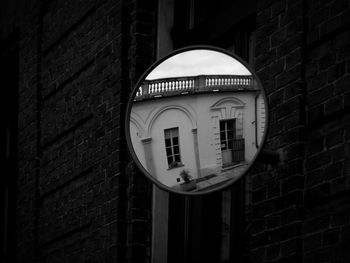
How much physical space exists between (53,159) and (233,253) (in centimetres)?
248

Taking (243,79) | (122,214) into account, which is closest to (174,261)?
(122,214)

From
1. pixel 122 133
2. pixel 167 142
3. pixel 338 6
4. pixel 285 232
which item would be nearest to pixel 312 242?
pixel 285 232

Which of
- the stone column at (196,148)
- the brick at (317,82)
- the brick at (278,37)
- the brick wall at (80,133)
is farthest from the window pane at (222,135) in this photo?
the brick wall at (80,133)

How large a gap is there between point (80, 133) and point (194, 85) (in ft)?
8.16

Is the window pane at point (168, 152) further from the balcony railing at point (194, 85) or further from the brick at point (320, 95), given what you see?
the brick at point (320, 95)

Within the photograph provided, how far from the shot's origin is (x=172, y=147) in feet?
16.0

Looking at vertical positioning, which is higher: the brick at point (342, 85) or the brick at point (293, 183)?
the brick at point (342, 85)

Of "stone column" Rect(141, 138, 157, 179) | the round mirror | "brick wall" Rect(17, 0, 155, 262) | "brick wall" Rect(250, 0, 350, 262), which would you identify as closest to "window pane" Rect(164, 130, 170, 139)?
the round mirror

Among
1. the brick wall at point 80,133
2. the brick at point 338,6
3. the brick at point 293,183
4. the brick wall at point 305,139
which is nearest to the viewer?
the brick wall at point 305,139

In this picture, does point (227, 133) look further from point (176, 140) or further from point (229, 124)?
point (176, 140)

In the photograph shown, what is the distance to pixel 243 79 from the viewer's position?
4613 millimetres

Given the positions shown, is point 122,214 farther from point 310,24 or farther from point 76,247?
point 310,24

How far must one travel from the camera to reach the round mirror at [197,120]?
15.0 feet

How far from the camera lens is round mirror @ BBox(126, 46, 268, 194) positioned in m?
4.56
